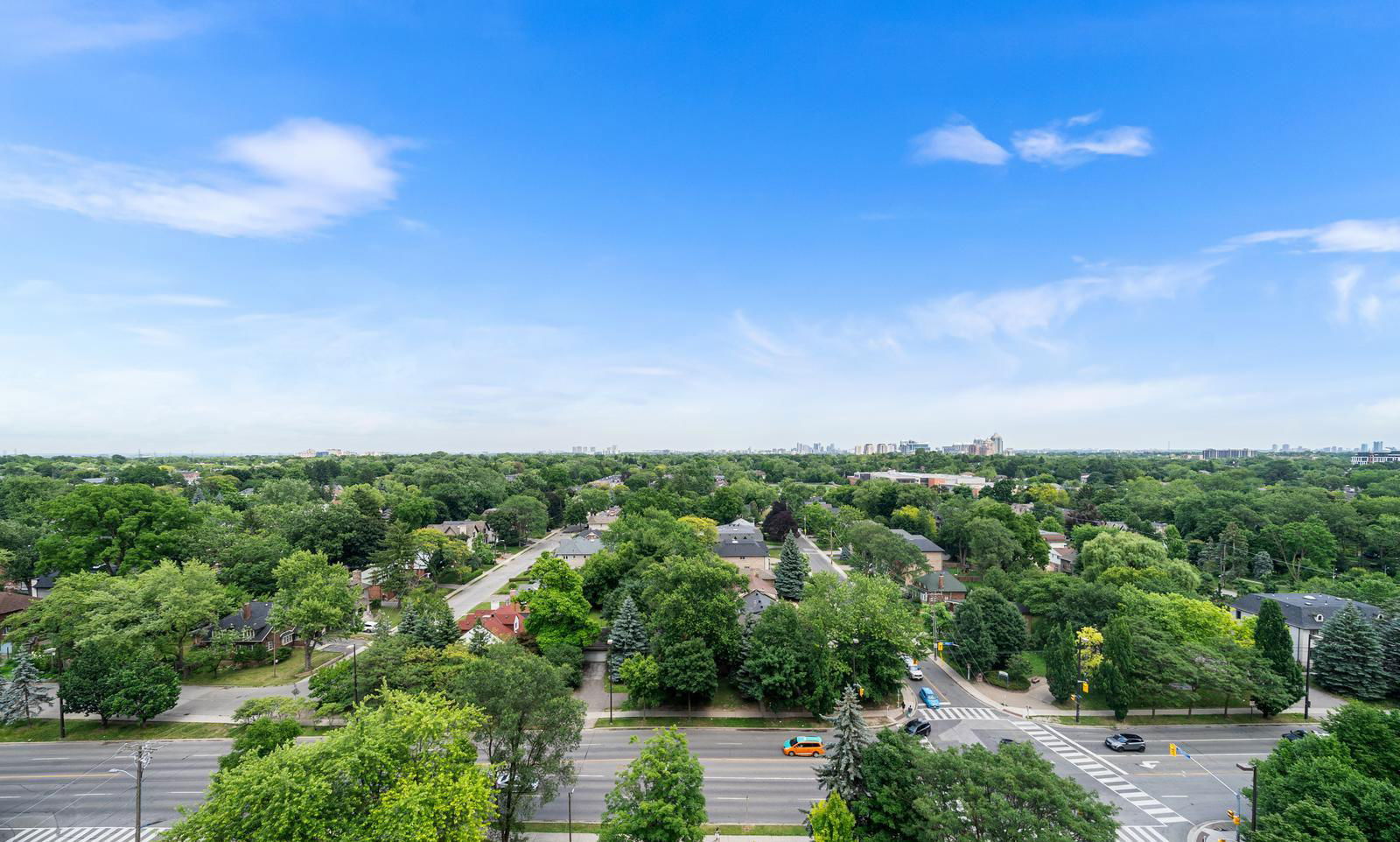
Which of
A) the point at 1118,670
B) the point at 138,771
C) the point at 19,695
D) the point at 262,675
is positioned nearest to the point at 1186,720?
the point at 1118,670

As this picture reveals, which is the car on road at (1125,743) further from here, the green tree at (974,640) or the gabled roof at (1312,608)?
the gabled roof at (1312,608)

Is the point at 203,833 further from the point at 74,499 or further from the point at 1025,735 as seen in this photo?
the point at 74,499

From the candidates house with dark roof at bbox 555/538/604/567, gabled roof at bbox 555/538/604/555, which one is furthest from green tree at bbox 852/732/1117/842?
gabled roof at bbox 555/538/604/555

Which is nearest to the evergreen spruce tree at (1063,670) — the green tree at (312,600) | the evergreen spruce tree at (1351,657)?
the evergreen spruce tree at (1351,657)

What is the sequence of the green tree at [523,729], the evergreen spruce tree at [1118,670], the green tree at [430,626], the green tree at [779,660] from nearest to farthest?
the green tree at [523,729]
the green tree at [779,660]
the evergreen spruce tree at [1118,670]
the green tree at [430,626]

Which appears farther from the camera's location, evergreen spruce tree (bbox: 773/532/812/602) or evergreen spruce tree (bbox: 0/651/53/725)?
evergreen spruce tree (bbox: 773/532/812/602)

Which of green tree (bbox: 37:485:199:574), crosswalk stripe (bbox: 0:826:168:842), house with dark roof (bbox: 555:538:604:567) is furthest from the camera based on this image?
house with dark roof (bbox: 555:538:604:567)

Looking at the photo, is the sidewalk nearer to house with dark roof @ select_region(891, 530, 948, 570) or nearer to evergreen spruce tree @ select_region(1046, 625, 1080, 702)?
evergreen spruce tree @ select_region(1046, 625, 1080, 702)
